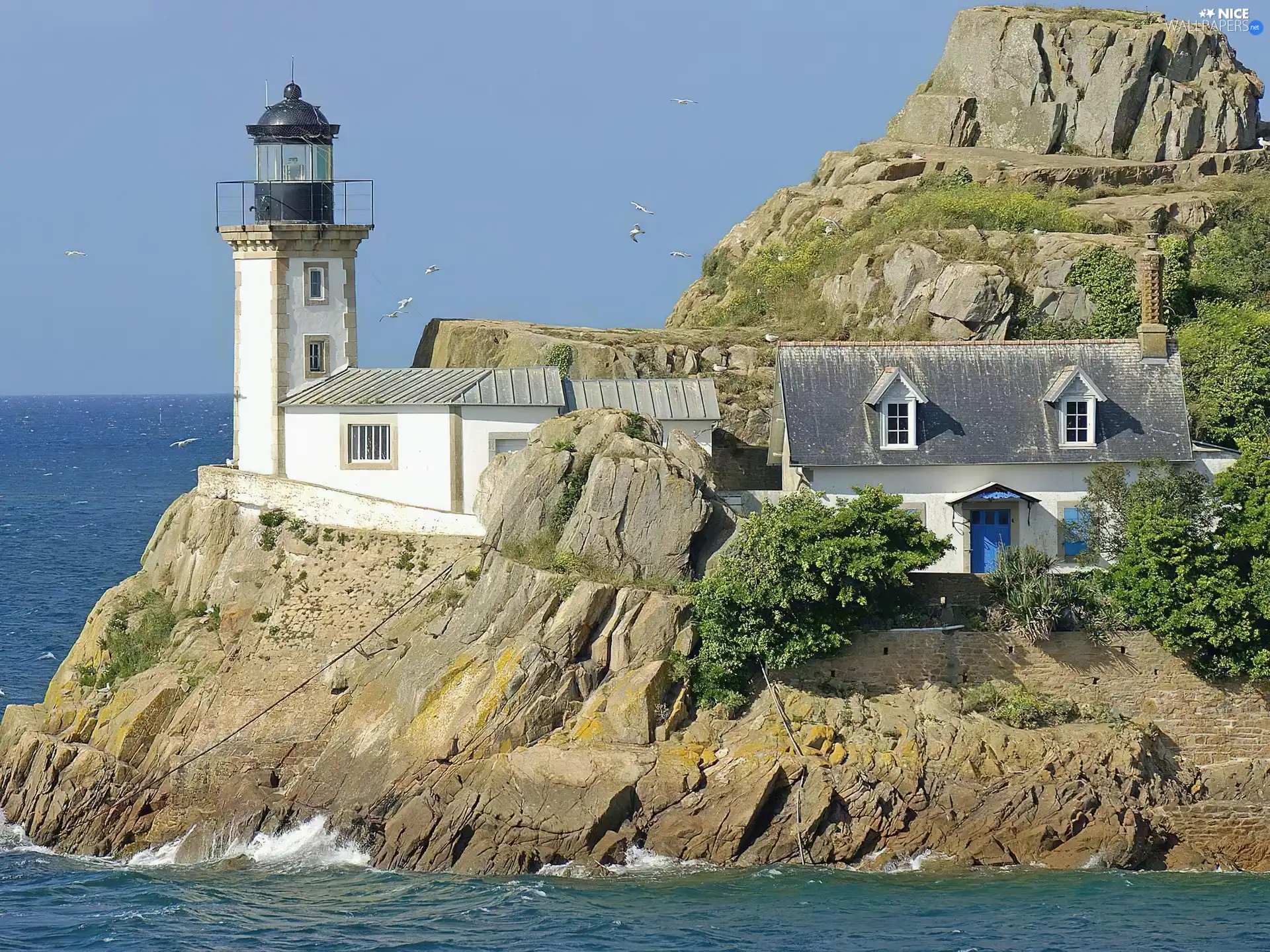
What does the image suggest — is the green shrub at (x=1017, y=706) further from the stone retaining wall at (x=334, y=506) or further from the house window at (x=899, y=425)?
the stone retaining wall at (x=334, y=506)

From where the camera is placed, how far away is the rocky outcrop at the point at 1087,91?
6066 centimetres

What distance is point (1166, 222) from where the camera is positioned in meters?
54.3

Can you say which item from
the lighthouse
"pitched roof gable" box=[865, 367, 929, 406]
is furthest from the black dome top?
"pitched roof gable" box=[865, 367, 929, 406]

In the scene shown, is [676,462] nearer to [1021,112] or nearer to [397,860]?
[397,860]

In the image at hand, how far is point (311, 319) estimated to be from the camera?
154ft

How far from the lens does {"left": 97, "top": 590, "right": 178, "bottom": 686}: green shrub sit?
144 ft

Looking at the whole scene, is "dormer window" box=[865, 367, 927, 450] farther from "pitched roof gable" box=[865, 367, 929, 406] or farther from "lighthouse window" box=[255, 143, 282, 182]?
"lighthouse window" box=[255, 143, 282, 182]

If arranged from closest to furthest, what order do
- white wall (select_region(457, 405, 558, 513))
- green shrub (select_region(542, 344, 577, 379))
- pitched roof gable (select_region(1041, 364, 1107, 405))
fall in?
1. pitched roof gable (select_region(1041, 364, 1107, 405))
2. white wall (select_region(457, 405, 558, 513))
3. green shrub (select_region(542, 344, 577, 379))

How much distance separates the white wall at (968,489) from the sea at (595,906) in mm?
7760

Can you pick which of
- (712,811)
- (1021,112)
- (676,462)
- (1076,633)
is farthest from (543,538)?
(1021,112)

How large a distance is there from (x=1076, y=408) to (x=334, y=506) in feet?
51.4

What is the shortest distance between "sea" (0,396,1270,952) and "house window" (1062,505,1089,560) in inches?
298

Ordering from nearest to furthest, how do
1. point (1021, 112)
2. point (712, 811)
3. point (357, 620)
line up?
point (712, 811)
point (357, 620)
point (1021, 112)

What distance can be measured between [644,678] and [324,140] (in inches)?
649
